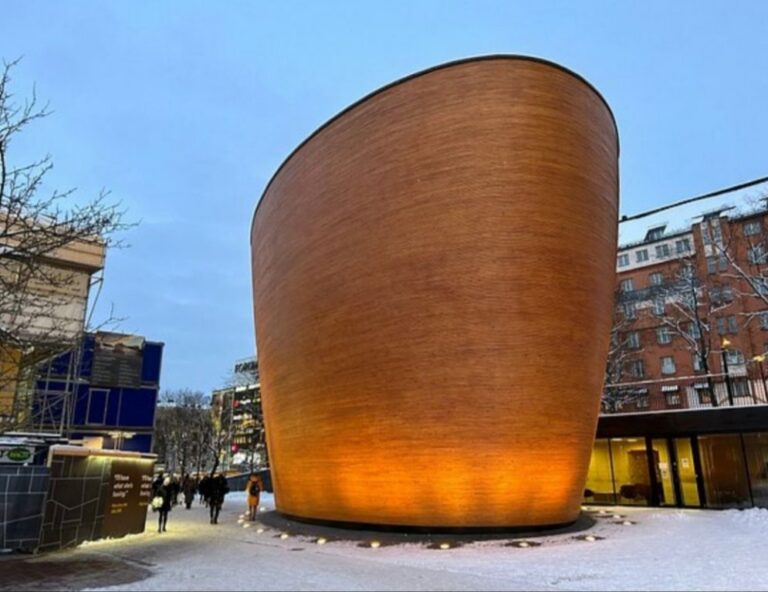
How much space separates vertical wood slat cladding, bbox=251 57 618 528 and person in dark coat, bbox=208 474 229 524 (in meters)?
3.57

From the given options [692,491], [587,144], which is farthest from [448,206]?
[692,491]

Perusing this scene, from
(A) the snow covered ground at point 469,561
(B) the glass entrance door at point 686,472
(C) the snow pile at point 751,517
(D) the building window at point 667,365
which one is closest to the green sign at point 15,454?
(A) the snow covered ground at point 469,561

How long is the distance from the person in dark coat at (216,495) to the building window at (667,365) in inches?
1167

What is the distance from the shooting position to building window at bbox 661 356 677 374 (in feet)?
117

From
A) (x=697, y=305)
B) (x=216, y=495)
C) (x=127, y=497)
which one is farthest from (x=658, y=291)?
(x=127, y=497)

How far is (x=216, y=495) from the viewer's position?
1623 cm

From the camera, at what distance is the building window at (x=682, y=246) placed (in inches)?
1432

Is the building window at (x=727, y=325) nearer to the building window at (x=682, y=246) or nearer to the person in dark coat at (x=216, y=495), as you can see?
the building window at (x=682, y=246)

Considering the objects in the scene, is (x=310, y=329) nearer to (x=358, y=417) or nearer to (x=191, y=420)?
(x=358, y=417)

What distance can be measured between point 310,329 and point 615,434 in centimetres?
1171

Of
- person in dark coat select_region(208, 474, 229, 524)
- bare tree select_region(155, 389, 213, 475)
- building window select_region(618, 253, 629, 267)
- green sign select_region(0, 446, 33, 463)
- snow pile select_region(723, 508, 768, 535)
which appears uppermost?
building window select_region(618, 253, 629, 267)

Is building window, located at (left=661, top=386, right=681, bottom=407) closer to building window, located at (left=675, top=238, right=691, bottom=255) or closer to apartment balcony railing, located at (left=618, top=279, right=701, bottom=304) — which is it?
apartment balcony railing, located at (left=618, top=279, right=701, bottom=304)

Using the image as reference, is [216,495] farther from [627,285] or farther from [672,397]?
[627,285]

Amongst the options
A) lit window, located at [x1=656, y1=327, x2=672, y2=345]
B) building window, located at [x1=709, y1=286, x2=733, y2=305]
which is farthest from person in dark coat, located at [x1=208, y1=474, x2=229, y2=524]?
lit window, located at [x1=656, y1=327, x2=672, y2=345]
